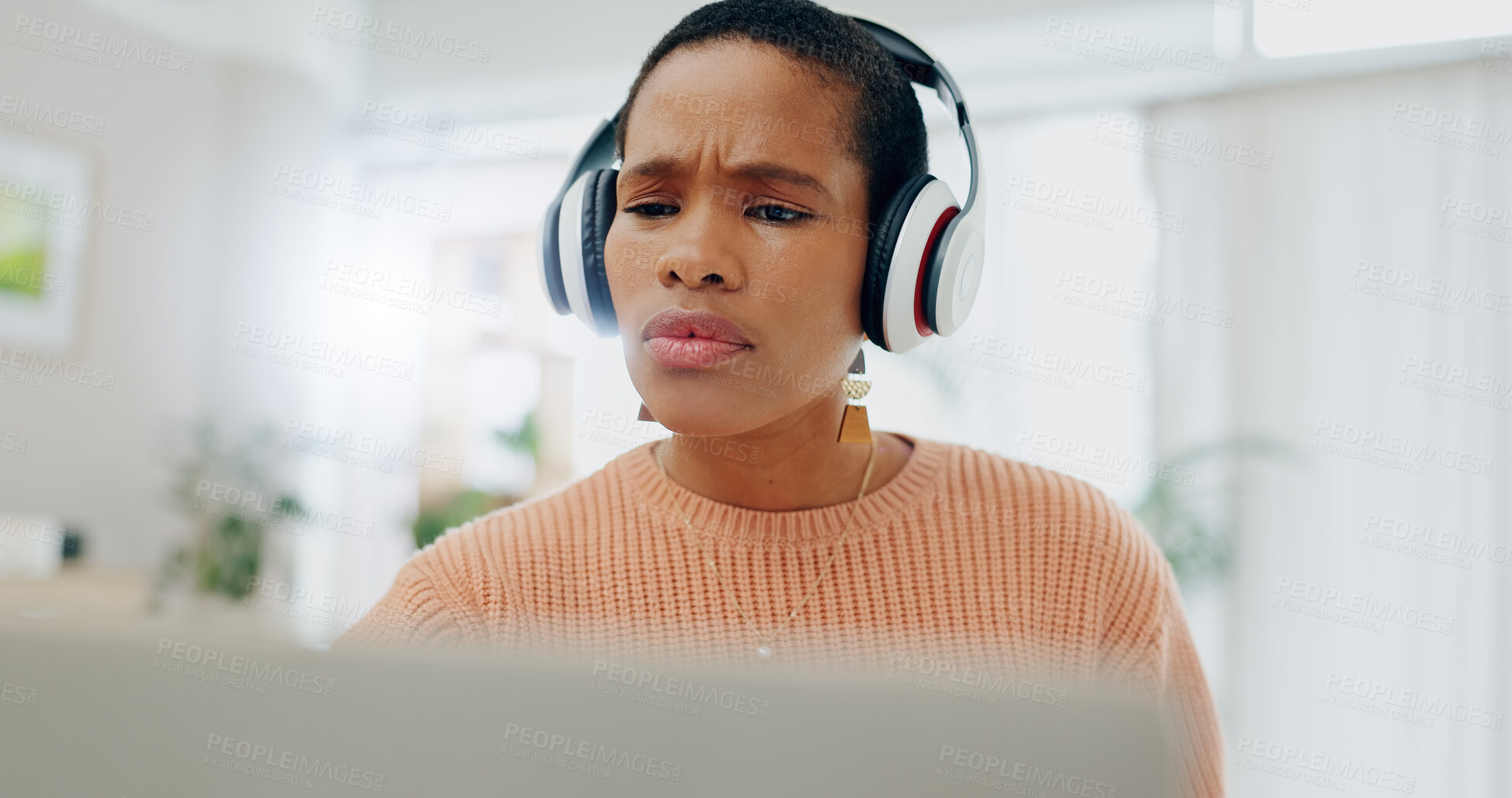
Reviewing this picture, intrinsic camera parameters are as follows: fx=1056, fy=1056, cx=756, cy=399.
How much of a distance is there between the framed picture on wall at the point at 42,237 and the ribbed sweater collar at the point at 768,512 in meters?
3.34

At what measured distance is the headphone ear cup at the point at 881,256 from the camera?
805 mm

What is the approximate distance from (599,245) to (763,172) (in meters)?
0.16

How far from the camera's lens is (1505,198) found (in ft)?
10.0

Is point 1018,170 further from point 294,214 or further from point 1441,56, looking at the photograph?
point 294,214

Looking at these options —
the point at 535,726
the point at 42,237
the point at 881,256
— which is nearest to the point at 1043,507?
the point at 881,256

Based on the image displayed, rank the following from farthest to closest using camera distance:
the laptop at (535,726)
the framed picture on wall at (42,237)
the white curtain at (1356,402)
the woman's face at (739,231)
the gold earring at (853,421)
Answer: the framed picture on wall at (42,237) → the white curtain at (1356,402) → the gold earring at (853,421) → the woman's face at (739,231) → the laptop at (535,726)

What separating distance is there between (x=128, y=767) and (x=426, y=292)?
4.00m

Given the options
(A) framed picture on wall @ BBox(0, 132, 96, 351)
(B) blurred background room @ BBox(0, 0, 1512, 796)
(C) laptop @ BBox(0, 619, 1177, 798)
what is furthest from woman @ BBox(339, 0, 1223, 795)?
(A) framed picture on wall @ BBox(0, 132, 96, 351)

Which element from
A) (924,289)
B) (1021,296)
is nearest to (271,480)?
(1021,296)

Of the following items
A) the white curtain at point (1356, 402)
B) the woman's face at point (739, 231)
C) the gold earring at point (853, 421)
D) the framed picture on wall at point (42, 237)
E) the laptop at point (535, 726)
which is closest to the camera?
the laptop at point (535, 726)

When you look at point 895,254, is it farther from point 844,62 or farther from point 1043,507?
point 1043,507

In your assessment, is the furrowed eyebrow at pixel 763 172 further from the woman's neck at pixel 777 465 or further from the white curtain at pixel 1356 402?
the white curtain at pixel 1356 402

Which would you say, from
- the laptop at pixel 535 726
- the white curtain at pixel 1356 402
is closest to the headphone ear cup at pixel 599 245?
the laptop at pixel 535 726

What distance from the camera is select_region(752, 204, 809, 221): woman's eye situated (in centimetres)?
77
